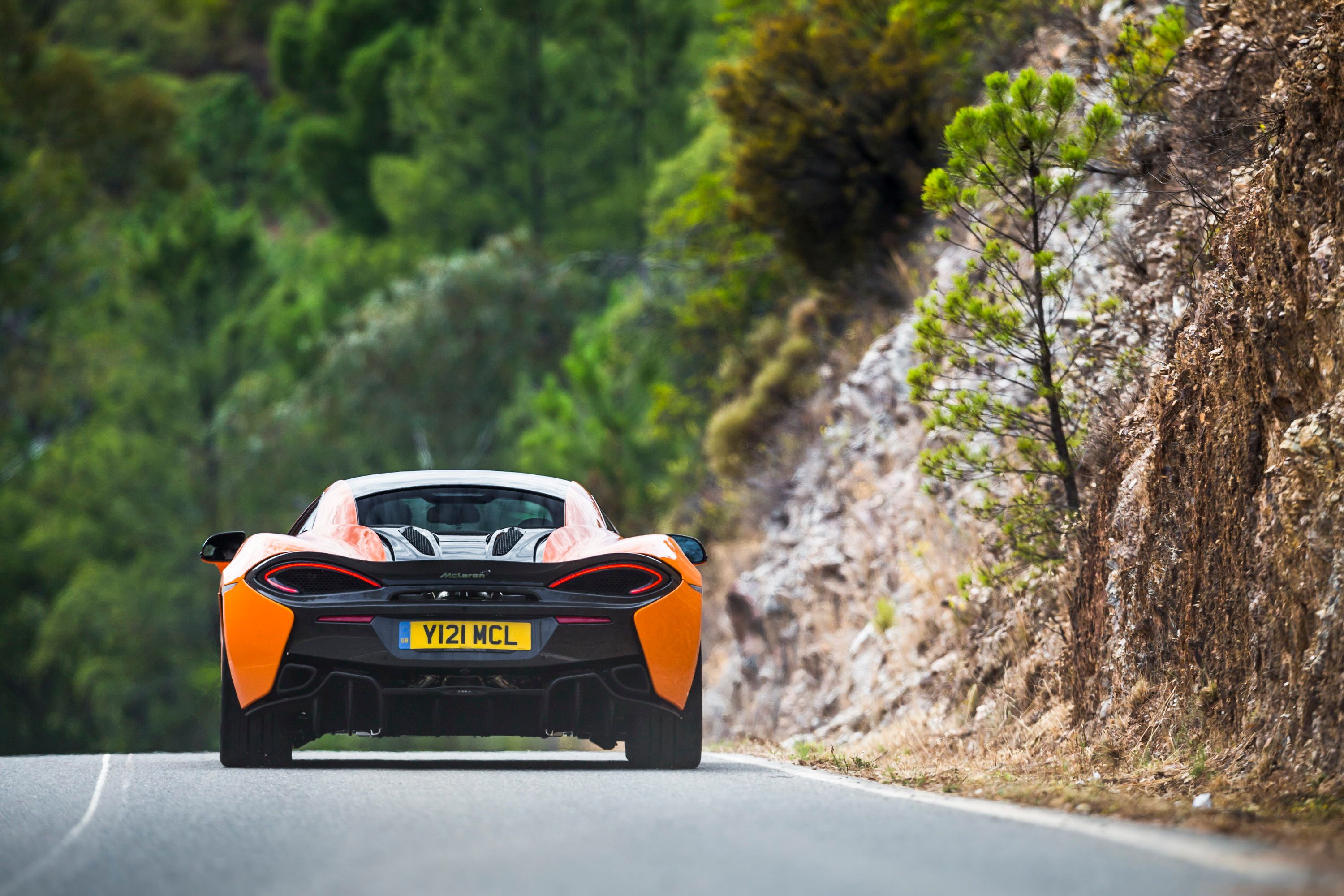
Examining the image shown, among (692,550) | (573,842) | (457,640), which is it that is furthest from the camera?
(692,550)

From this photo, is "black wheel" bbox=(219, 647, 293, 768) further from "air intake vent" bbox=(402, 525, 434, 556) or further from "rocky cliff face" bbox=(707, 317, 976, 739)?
"rocky cliff face" bbox=(707, 317, 976, 739)

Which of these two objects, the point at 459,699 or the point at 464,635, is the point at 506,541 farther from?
the point at 459,699

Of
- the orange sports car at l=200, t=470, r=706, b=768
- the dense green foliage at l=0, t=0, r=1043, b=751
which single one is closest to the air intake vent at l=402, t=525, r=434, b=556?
the orange sports car at l=200, t=470, r=706, b=768

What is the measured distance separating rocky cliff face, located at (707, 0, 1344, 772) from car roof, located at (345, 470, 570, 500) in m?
2.86

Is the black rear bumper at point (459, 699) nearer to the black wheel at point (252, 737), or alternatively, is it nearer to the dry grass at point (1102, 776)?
the black wheel at point (252, 737)

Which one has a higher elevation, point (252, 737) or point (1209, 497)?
point (1209, 497)

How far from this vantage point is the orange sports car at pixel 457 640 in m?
7.68

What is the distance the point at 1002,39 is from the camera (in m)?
17.8

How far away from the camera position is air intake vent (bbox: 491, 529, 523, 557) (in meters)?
7.99

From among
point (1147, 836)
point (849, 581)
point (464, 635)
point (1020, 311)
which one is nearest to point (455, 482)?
point (464, 635)

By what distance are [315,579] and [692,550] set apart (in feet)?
6.19

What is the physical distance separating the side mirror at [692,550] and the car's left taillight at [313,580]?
1.59 metres

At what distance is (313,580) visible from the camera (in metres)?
7.82

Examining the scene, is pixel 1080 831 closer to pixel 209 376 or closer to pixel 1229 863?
pixel 1229 863
